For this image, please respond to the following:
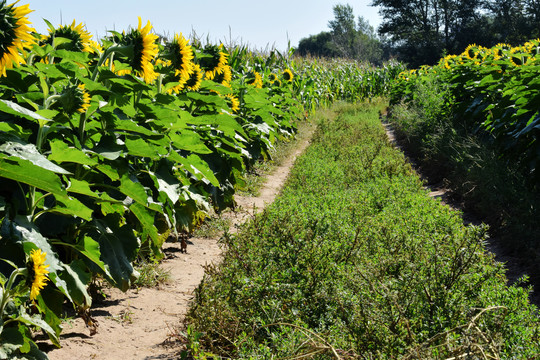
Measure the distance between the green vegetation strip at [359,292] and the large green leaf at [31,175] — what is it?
1.10 m

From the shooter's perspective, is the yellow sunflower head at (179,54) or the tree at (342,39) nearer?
the yellow sunflower head at (179,54)

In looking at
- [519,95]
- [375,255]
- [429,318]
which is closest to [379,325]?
[429,318]

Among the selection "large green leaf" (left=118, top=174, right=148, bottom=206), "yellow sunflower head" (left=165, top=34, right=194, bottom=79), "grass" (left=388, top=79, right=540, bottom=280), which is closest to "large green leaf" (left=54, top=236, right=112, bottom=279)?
"large green leaf" (left=118, top=174, right=148, bottom=206)

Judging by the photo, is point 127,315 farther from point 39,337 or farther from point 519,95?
point 519,95

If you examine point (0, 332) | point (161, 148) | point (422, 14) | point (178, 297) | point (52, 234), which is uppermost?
point (422, 14)

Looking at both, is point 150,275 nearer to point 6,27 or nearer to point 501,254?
point 6,27

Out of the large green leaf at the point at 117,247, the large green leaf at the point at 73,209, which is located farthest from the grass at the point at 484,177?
the large green leaf at the point at 73,209

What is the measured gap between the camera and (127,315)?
11.8 feet

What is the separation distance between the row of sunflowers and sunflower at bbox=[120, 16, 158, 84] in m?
3.43

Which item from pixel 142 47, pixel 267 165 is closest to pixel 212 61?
pixel 142 47

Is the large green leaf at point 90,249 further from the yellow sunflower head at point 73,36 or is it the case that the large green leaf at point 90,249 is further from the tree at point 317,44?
the tree at point 317,44

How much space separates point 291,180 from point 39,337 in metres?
4.78

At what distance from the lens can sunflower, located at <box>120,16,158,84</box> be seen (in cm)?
322

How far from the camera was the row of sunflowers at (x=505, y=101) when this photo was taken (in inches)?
206
